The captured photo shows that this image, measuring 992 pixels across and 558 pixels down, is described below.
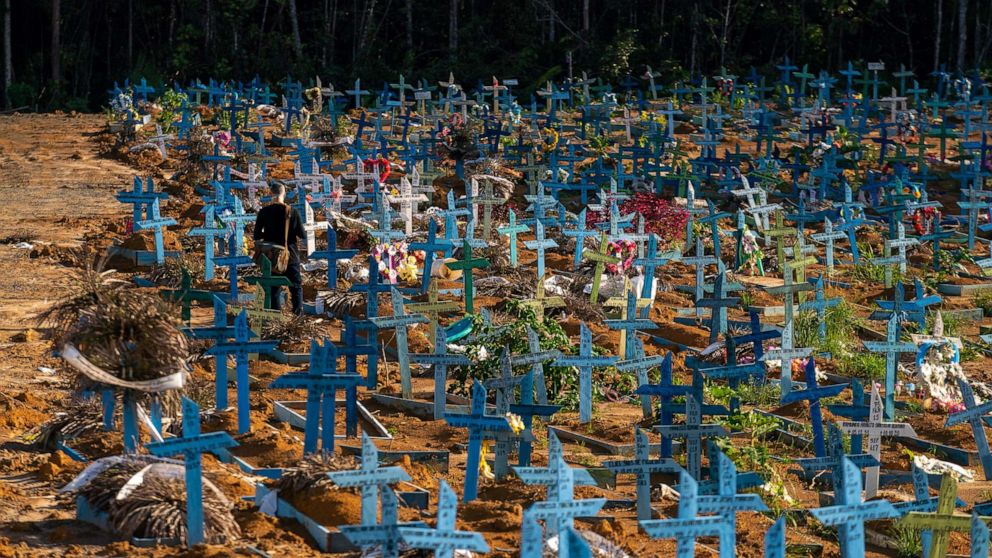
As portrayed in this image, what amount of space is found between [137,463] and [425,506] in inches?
60.9

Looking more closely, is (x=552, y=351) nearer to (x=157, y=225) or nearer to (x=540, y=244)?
(x=540, y=244)

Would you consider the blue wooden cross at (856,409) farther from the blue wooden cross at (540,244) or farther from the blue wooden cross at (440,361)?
the blue wooden cross at (540,244)

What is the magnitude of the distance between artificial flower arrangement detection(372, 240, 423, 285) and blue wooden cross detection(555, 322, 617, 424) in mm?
3832

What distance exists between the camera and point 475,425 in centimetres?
866

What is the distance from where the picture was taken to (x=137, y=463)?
8.13 metres

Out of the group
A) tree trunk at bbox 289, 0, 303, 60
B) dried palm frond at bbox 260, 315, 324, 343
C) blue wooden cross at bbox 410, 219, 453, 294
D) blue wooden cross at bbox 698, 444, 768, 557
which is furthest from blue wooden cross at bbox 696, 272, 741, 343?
tree trunk at bbox 289, 0, 303, 60

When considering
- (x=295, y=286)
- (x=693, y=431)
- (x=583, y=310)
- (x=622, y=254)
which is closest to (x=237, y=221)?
(x=295, y=286)

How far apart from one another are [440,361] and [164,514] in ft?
10.2

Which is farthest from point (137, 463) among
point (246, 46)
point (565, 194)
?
point (246, 46)

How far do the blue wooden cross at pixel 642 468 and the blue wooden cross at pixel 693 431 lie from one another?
690mm

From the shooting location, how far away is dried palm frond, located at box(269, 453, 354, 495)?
827 centimetres

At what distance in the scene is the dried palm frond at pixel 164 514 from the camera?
776 cm

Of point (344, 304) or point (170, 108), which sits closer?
point (344, 304)

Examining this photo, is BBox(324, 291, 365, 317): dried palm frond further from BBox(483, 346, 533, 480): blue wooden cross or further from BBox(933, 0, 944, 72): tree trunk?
BBox(933, 0, 944, 72): tree trunk
